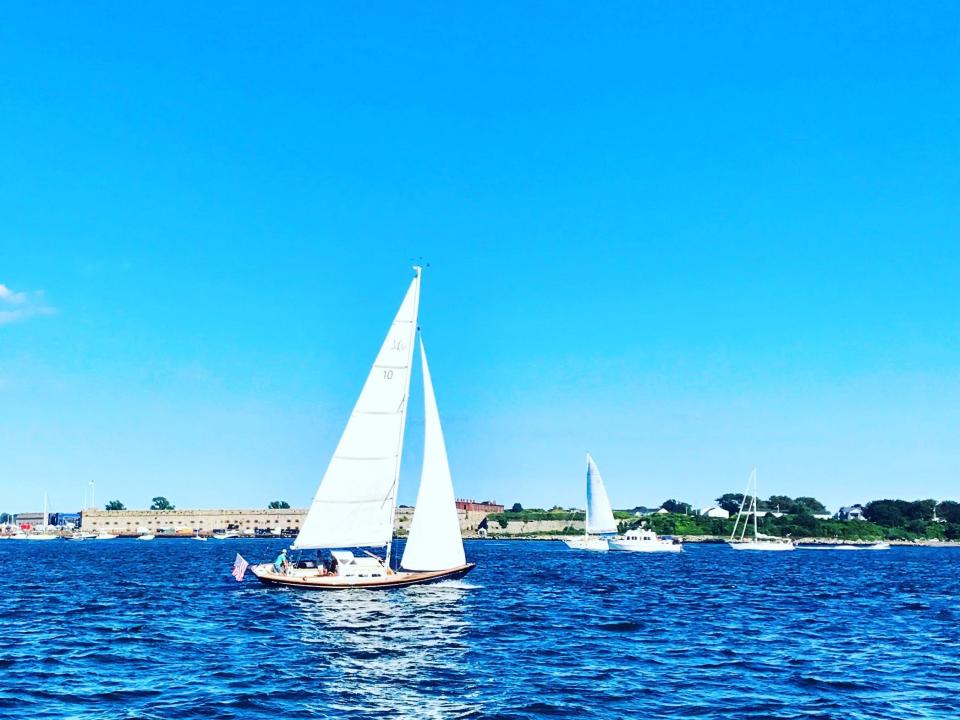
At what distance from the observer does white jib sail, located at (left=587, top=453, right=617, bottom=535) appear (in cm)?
Result: 14825

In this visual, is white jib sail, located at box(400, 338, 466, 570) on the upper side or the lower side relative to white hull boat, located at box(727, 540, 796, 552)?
upper

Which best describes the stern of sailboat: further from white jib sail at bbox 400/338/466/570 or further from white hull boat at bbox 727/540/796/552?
white hull boat at bbox 727/540/796/552

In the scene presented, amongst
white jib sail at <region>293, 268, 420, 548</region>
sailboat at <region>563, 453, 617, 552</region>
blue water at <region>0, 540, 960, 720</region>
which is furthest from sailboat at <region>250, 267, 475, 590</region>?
sailboat at <region>563, 453, 617, 552</region>

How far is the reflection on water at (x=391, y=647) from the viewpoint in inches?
1070

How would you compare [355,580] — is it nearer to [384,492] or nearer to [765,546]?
[384,492]

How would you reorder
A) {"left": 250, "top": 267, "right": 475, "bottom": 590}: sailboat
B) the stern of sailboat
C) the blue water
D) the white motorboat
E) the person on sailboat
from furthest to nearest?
the white motorboat
the person on sailboat
{"left": 250, "top": 267, "right": 475, "bottom": 590}: sailboat
the stern of sailboat
the blue water

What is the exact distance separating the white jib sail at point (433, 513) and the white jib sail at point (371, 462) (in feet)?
5.32

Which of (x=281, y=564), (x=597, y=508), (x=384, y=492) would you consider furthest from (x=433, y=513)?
(x=597, y=508)

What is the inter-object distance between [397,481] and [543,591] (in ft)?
52.7

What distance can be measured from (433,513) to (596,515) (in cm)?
9928

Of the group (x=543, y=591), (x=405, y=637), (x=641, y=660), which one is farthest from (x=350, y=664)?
(x=543, y=591)

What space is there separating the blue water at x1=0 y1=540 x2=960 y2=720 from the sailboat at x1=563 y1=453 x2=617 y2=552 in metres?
83.9

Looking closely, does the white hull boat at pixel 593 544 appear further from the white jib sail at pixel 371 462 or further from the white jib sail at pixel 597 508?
the white jib sail at pixel 371 462

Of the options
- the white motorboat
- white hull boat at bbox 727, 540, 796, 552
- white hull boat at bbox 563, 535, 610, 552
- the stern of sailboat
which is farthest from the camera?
white hull boat at bbox 727, 540, 796, 552
